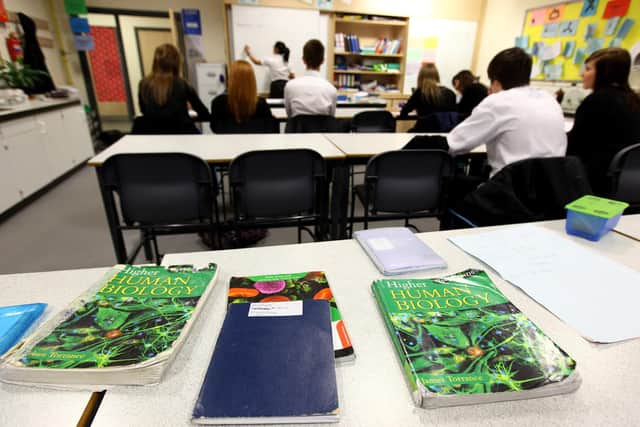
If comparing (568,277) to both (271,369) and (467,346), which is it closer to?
(467,346)

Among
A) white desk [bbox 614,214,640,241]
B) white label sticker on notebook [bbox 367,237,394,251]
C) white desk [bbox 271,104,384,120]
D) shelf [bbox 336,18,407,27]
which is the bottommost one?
white desk [bbox 614,214,640,241]

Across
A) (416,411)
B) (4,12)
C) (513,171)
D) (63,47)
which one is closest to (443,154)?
(513,171)

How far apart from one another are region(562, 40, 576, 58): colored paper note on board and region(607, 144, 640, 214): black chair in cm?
327

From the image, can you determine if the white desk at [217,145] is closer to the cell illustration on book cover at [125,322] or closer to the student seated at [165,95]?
the student seated at [165,95]

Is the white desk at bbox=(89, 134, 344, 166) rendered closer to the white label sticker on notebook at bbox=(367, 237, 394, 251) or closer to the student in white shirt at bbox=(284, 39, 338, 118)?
the student in white shirt at bbox=(284, 39, 338, 118)

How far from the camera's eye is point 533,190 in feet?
4.58

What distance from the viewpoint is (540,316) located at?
2.14 feet

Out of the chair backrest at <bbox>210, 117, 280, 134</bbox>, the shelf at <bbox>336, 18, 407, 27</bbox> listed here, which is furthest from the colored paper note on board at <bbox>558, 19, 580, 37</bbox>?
the chair backrest at <bbox>210, 117, 280, 134</bbox>

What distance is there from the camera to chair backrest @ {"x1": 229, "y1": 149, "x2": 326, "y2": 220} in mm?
1741

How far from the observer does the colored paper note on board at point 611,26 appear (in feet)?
12.4

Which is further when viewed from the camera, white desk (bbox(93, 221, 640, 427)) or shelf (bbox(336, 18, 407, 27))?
shelf (bbox(336, 18, 407, 27))

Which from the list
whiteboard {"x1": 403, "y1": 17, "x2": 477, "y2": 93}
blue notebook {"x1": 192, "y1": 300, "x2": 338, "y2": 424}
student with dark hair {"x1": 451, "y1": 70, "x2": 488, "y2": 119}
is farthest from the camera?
whiteboard {"x1": 403, "y1": 17, "x2": 477, "y2": 93}

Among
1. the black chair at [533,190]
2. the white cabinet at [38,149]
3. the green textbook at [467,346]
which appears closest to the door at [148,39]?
the white cabinet at [38,149]

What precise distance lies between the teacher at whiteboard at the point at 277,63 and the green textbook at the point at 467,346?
483 centimetres
